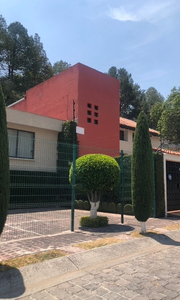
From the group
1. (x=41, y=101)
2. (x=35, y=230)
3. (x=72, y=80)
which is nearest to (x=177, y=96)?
(x=72, y=80)

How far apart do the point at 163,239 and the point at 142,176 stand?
1.83 meters

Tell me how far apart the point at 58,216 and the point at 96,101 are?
10.7 metres

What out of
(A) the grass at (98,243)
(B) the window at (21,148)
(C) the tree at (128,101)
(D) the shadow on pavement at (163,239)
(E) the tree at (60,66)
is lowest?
(D) the shadow on pavement at (163,239)

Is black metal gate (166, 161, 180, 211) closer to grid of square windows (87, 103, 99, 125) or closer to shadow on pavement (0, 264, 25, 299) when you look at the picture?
grid of square windows (87, 103, 99, 125)

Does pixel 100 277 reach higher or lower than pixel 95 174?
lower

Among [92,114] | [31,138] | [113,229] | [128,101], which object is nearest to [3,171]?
[113,229]

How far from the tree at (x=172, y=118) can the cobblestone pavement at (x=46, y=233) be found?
9322 millimetres

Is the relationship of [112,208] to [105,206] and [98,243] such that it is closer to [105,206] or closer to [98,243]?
[105,206]

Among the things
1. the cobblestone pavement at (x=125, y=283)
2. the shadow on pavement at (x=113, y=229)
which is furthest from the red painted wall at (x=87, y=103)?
the cobblestone pavement at (x=125, y=283)

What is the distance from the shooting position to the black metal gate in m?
12.2

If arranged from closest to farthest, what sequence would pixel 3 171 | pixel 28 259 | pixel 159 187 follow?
pixel 3 171, pixel 28 259, pixel 159 187

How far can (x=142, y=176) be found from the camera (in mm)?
7230

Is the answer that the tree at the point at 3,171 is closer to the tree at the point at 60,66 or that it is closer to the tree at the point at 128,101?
the tree at the point at 128,101

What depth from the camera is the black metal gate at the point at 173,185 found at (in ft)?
40.2
